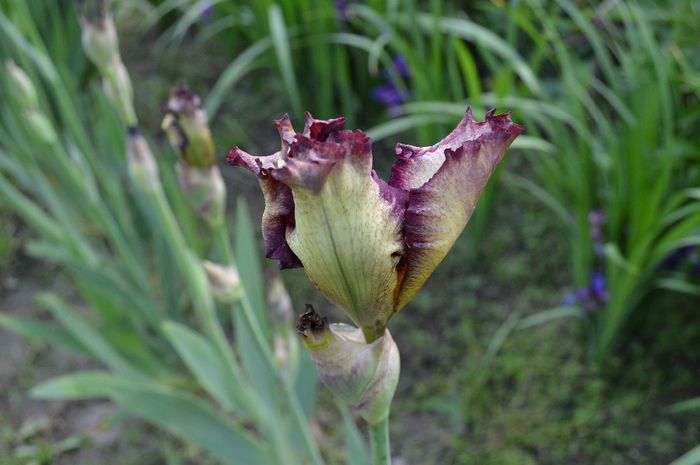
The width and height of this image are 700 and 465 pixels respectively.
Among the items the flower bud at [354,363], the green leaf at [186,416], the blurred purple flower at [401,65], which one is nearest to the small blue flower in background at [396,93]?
the blurred purple flower at [401,65]

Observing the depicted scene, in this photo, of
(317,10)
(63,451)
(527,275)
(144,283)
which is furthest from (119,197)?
(527,275)

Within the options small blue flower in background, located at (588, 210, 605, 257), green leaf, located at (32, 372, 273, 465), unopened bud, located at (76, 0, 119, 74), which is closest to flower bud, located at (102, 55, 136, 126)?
unopened bud, located at (76, 0, 119, 74)

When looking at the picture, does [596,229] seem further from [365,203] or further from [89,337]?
[365,203]

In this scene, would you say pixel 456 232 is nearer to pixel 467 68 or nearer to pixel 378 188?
pixel 378 188

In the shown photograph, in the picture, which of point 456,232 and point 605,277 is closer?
point 456,232

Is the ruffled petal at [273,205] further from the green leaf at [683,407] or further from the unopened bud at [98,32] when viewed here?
the green leaf at [683,407]

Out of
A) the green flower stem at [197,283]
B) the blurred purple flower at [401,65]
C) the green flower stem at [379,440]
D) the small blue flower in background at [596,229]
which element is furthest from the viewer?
the blurred purple flower at [401,65]

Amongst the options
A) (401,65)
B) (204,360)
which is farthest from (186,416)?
(401,65)
